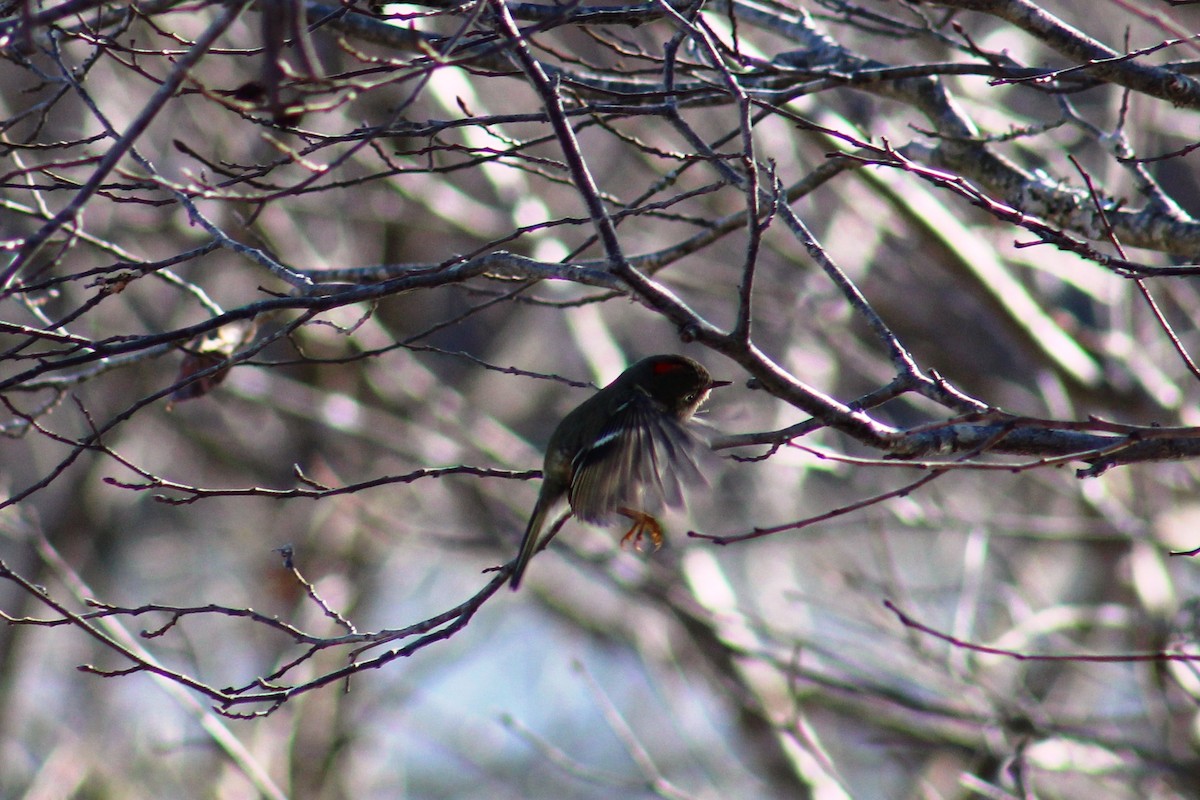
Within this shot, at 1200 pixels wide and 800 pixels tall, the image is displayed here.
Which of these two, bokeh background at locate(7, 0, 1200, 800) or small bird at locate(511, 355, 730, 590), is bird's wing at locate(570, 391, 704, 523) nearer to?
small bird at locate(511, 355, 730, 590)

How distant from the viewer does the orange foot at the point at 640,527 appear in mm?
3805

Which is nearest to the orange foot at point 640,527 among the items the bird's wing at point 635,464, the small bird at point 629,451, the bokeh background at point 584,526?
the small bird at point 629,451

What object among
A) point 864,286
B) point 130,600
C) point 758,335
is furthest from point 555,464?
point 130,600

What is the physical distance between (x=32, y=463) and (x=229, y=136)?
198 inches

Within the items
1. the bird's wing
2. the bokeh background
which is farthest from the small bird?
the bokeh background

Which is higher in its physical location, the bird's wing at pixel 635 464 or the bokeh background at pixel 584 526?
the bokeh background at pixel 584 526

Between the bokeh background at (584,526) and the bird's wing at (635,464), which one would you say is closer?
the bird's wing at (635,464)

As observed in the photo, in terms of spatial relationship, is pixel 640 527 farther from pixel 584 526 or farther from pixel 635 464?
pixel 584 526

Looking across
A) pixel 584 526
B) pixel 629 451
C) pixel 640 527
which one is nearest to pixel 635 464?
pixel 629 451

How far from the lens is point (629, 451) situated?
10.9ft

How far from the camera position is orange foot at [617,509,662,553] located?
150 inches

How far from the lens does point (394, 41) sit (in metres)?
3.75

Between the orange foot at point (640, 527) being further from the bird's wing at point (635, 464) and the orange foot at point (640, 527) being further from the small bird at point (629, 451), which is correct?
the bird's wing at point (635, 464)

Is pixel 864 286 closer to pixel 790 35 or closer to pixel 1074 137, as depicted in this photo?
pixel 1074 137
